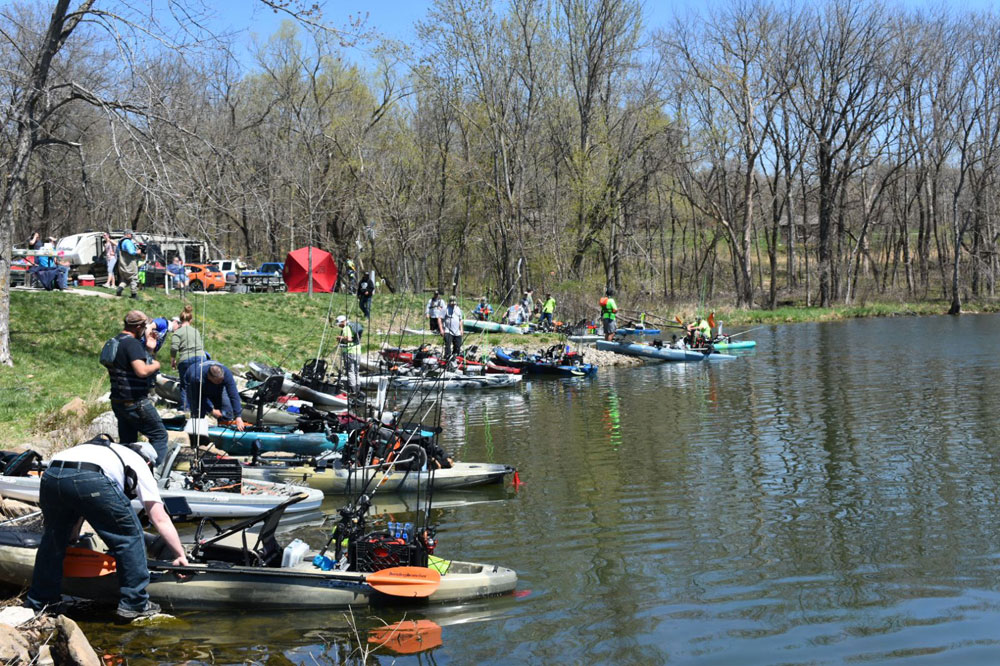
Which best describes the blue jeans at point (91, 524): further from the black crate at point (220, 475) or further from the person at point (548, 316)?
the person at point (548, 316)

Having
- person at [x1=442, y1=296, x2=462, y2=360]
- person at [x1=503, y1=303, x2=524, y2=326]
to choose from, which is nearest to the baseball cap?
person at [x1=442, y1=296, x2=462, y2=360]

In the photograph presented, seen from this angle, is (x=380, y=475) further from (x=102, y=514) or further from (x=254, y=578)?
(x=102, y=514)

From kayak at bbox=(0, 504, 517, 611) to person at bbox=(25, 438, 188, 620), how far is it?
9.8 inches

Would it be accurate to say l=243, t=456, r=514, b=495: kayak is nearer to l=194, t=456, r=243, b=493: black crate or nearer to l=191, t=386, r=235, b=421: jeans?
l=194, t=456, r=243, b=493: black crate

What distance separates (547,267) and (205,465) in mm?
32752

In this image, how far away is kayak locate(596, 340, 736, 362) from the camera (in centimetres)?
3053

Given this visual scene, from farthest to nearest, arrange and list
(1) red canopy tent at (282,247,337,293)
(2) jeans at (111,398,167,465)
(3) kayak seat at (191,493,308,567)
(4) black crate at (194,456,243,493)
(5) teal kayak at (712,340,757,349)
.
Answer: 1. (1) red canopy tent at (282,247,337,293)
2. (5) teal kayak at (712,340,757,349)
3. (4) black crate at (194,456,243,493)
4. (2) jeans at (111,398,167,465)
5. (3) kayak seat at (191,493,308,567)

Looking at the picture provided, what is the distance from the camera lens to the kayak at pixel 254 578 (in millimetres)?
7902

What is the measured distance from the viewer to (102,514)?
7008 mm

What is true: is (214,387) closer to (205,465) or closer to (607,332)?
(205,465)

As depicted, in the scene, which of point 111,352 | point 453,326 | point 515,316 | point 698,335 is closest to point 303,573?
point 111,352

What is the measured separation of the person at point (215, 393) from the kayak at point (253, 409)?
3.67ft

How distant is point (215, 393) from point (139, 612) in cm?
661

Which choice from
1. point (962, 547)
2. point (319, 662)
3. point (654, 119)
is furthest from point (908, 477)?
point (654, 119)
